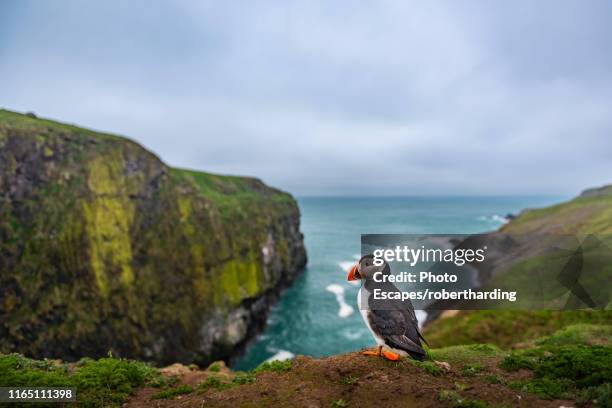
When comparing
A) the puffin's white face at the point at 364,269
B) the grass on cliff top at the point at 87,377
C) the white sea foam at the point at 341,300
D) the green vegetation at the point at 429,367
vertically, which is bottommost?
the white sea foam at the point at 341,300

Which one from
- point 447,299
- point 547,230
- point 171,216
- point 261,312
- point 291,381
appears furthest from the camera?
point 547,230

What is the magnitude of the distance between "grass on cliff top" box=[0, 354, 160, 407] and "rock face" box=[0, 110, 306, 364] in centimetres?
3455

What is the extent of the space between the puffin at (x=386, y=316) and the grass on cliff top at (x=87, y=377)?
8.39 m

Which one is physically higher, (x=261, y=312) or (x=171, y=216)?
(x=171, y=216)

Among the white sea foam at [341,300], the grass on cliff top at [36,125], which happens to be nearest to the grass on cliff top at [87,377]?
the grass on cliff top at [36,125]

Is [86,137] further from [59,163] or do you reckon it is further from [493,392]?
[493,392]

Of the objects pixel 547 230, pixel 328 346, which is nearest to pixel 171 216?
pixel 328 346

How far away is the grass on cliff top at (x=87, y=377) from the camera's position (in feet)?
32.4

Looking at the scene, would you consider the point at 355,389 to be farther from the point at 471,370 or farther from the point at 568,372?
the point at 568,372

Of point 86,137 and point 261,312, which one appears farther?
point 261,312

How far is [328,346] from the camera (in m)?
50.1

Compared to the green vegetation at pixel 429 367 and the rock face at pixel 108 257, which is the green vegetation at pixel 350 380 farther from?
the rock face at pixel 108 257

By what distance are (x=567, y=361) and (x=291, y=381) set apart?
934 centimetres

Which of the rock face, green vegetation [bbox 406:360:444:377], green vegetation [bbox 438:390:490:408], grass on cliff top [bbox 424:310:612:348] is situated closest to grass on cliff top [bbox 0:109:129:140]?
the rock face
